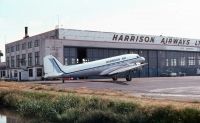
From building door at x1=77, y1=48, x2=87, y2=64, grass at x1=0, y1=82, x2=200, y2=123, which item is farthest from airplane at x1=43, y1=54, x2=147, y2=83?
grass at x1=0, y1=82, x2=200, y2=123

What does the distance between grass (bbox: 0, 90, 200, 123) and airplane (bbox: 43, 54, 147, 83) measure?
28.1 meters

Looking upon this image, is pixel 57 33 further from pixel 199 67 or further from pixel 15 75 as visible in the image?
pixel 199 67

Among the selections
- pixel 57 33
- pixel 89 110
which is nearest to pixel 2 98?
pixel 89 110

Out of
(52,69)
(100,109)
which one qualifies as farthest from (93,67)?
(100,109)

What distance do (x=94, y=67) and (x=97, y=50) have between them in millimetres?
28054

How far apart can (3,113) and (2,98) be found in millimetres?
3258

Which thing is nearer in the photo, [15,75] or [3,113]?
[3,113]

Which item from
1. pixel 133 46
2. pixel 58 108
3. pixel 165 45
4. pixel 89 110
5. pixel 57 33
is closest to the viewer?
pixel 89 110

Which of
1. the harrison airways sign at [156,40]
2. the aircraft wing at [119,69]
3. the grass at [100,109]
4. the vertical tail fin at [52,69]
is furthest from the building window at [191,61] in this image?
the grass at [100,109]

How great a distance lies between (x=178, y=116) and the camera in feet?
65.6

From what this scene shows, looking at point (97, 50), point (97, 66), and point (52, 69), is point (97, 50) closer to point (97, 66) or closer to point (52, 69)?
point (97, 66)

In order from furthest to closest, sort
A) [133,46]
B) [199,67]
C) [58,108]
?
[199,67] < [133,46] < [58,108]

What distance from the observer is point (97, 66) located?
2704 inches

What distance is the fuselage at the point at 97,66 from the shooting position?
214 ft
